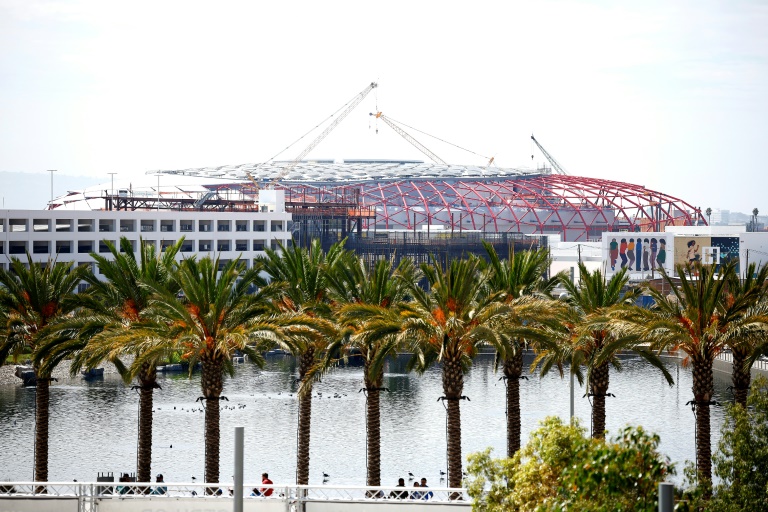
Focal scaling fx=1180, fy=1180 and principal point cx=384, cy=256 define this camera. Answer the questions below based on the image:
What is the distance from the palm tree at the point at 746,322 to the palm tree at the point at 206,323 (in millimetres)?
13849

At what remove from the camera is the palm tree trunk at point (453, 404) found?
36.3m

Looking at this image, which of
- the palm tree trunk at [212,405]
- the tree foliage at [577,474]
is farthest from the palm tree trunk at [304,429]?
the tree foliage at [577,474]

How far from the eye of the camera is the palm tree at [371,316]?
34.9m

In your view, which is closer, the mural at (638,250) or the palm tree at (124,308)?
the palm tree at (124,308)

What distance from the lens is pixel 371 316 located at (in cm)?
3556

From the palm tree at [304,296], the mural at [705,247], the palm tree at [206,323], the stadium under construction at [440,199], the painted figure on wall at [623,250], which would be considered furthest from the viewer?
the stadium under construction at [440,199]

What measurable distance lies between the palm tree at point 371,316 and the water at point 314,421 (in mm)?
13259

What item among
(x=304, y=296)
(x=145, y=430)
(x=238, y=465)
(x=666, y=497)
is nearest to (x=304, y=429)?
(x=304, y=296)

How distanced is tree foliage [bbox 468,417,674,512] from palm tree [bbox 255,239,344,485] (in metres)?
15.0

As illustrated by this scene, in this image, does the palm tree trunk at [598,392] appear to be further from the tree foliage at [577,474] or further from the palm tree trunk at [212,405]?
the tree foliage at [577,474]

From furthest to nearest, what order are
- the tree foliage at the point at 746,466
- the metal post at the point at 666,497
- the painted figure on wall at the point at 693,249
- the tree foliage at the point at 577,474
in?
1. the painted figure on wall at the point at 693,249
2. the tree foliage at the point at 746,466
3. the tree foliage at the point at 577,474
4. the metal post at the point at 666,497

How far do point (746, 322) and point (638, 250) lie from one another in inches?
4332

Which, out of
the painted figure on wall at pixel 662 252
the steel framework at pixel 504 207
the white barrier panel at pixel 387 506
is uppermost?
the steel framework at pixel 504 207

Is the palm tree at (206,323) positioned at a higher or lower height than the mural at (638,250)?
lower
